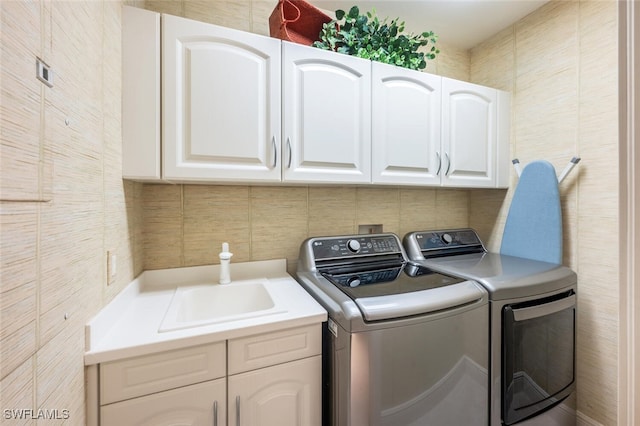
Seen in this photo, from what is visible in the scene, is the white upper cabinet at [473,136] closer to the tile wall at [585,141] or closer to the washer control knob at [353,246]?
the tile wall at [585,141]

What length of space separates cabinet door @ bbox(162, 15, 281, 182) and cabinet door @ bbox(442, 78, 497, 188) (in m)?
1.11

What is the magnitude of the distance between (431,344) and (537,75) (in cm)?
188

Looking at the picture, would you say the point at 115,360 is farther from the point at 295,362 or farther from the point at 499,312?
the point at 499,312

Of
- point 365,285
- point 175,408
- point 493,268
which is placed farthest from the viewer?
point 493,268

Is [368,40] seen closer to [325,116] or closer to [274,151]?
[325,116]

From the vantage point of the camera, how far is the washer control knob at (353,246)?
1570 millimetres

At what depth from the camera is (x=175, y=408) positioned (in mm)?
847

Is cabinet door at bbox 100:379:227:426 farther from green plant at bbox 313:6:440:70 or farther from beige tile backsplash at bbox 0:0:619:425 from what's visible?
green plant at bbox 313:6:440:70

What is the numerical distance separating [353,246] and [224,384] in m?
0.95

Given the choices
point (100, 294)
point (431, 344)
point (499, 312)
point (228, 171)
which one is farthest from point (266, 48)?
point (499, 312)

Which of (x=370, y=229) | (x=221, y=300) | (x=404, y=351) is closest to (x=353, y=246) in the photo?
(x=370, y=229)

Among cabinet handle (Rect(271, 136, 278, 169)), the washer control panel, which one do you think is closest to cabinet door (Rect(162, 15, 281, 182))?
cabinet handle (Rect(271, 136, 278, 169))

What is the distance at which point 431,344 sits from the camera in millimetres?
1023

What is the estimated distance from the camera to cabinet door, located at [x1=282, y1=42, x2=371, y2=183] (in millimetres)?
1261
